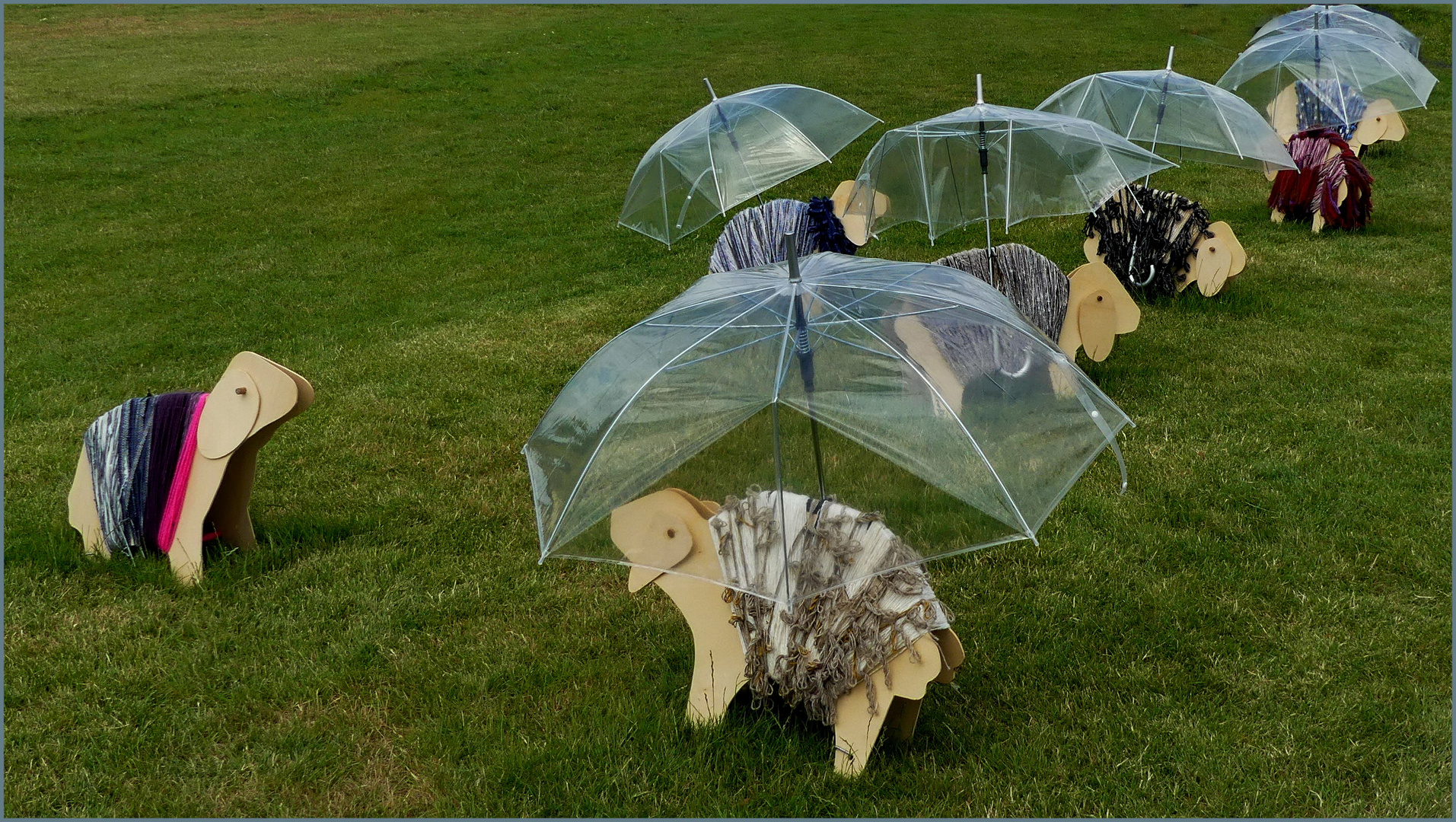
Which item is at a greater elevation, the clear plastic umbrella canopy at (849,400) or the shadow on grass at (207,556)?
the clear plastic umbrella canopy at (849,400)

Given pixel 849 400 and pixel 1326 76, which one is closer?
pixel 849 400

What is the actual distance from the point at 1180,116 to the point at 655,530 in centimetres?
660

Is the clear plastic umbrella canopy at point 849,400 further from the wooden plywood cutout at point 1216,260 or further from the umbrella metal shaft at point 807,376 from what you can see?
the wooden plywood cutout at point 1216,260

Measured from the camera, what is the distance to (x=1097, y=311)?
7.15 meters

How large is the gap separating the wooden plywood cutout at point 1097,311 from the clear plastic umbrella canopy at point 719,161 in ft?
6.17

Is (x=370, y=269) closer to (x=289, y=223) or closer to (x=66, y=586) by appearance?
(x=289, y=223)

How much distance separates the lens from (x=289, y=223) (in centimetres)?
1382

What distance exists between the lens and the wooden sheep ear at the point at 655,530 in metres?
3.45

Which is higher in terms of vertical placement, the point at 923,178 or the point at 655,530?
the point at 923,178

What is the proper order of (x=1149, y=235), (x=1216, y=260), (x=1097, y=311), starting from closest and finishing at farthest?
(x=1097, y=311), (x=1216, y=260), (x=1149, y=235)

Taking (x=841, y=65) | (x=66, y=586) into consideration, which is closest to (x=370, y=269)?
(x=66, y=586)

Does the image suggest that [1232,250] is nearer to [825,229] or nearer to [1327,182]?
[1327,182]

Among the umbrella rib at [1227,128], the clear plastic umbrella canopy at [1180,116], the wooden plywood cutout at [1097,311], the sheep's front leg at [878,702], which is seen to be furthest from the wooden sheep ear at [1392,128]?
the sheep's front leg at [878,702]

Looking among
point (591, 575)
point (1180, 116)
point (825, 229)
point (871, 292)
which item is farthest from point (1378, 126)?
point (871, 292)
